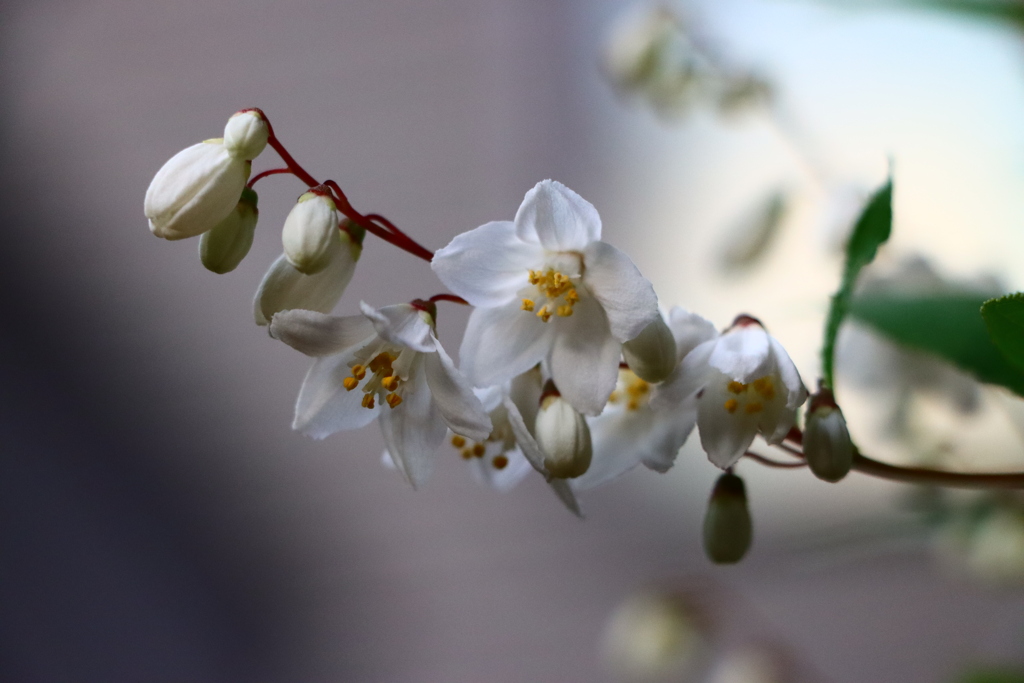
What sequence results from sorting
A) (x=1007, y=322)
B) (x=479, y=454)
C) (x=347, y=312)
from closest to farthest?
(x=1007, y=322), (x=479, y=454), (x=347, y=312)

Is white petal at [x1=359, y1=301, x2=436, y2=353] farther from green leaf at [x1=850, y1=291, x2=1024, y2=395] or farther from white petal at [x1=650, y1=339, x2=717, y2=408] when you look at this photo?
green leaf at [x1=850, y1=291, x2=1024, y2=395]

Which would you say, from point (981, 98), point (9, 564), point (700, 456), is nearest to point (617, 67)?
point (981, 98)

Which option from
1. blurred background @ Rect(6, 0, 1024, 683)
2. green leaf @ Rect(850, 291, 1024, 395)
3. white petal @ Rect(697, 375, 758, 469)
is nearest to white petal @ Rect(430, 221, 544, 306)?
white petal @ Rect(697, 375, 758, 469)

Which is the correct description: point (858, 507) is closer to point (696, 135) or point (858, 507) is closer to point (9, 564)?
point (696, 135)

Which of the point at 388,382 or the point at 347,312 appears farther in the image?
the point at 347,312

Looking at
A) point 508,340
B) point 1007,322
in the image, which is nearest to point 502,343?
point 508,340

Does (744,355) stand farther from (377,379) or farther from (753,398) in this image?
(377,379)

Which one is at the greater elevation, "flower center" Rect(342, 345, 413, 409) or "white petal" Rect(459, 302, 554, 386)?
"flower center" Rect(342, 345, 413, 409)
